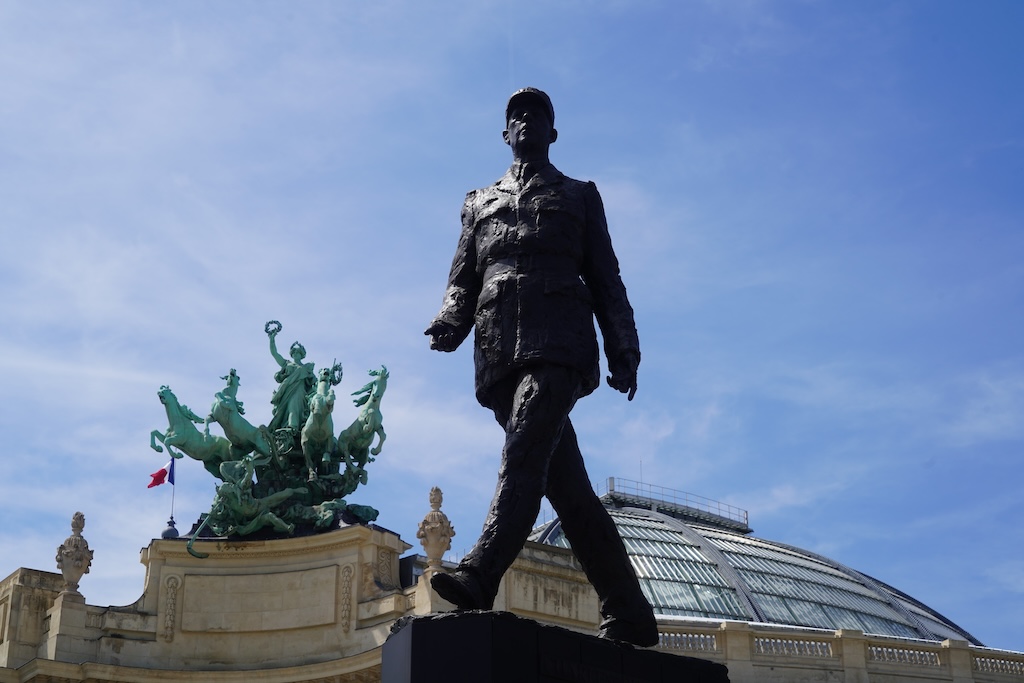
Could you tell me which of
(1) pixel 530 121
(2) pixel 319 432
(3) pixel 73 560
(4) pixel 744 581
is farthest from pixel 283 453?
(1) pixel 530 121

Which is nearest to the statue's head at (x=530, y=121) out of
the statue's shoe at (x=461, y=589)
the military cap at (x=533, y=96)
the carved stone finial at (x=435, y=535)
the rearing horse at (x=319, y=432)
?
the military cap at (x=533, y=96)

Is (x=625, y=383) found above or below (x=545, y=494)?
above

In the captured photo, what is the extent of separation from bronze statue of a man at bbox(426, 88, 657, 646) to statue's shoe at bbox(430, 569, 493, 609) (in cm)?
5

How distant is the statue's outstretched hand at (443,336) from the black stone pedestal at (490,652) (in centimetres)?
185

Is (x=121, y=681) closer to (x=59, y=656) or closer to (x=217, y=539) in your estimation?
(x=59, y=656)

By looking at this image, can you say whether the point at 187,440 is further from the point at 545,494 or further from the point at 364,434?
the point at 545,494

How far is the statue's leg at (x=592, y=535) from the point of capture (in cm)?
937

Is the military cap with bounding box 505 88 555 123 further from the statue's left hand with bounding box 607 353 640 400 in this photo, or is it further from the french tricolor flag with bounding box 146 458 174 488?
the french tricolor flag with bounding box 146 458 174 488

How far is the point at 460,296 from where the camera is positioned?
32.0ft

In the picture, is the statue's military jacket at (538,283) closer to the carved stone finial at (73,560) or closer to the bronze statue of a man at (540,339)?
the bronze statue of a man at (540,339)

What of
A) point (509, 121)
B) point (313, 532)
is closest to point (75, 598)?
point (313, 532)

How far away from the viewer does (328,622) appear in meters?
41.9

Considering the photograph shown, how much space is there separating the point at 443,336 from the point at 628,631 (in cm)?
211

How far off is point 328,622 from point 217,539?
4111 millimetres
